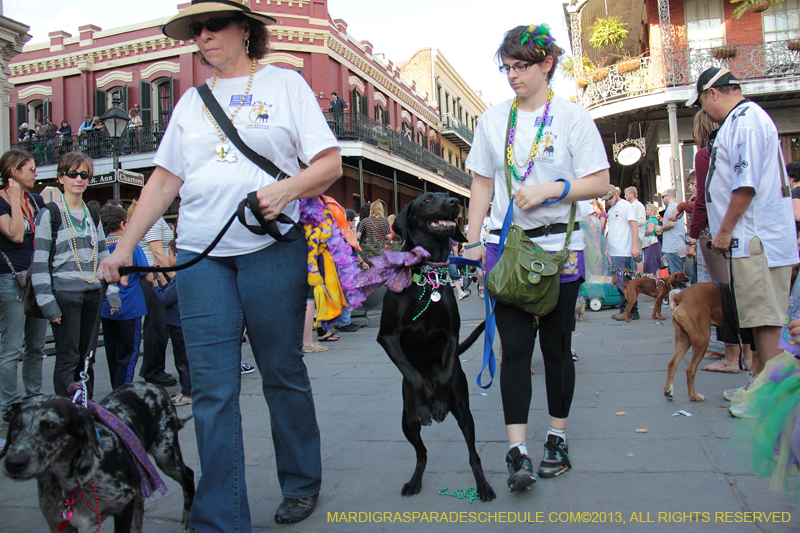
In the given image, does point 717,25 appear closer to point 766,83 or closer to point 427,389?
point 766,83

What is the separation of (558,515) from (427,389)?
82 cm

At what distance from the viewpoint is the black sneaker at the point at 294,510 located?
2.44 metres

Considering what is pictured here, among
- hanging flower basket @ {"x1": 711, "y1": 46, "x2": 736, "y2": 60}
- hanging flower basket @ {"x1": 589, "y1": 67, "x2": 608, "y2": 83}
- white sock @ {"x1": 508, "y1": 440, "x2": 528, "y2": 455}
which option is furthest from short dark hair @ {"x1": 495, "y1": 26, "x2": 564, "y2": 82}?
hanging flower basket @ {"x1": 711, "y1": 46, "x2": 736, "y2": 60}

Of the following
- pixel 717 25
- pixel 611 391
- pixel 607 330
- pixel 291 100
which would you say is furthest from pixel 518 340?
pixel 717 25

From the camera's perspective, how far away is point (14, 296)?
4.38 m

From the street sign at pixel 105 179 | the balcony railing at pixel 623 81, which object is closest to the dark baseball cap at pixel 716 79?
the street sign at pixel 105 179

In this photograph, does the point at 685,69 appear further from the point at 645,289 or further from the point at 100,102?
the point at 100,102

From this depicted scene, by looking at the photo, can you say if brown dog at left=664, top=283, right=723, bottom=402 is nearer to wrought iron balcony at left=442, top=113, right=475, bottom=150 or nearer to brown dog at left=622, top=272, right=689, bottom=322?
brown dog at left=622, top=272, right=689, bottom=322

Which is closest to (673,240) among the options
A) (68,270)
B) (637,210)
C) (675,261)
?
(675,261)

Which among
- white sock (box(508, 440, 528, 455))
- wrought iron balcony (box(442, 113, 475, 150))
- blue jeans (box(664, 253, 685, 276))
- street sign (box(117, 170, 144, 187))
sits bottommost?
white sock (box(508, 440, 528, 455))

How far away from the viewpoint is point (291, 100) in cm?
241

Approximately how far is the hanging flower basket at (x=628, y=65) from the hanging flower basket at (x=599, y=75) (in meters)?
0.38

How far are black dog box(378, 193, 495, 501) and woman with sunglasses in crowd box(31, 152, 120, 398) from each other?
8.05 feet

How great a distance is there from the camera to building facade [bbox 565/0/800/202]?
15.6m
